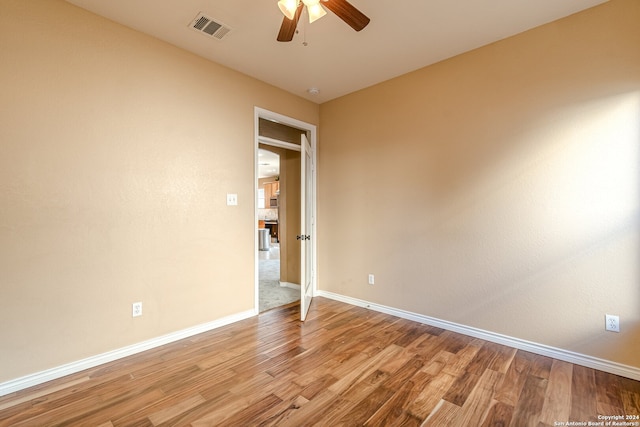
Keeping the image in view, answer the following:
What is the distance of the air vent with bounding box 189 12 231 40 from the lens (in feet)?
7.63

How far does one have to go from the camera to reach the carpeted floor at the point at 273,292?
3797 millimetres

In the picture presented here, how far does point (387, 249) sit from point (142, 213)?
2605mm

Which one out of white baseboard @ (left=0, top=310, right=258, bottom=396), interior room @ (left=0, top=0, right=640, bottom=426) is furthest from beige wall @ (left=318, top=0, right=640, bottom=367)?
white baseboard @ (left=0, top=310, right=258, bottom=396)

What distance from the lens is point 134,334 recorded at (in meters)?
2.45

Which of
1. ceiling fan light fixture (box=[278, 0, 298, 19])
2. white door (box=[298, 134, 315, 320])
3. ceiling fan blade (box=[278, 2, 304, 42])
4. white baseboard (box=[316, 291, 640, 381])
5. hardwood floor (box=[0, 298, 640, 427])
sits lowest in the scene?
hardwood floor (box=[0, 298, 640, 427])

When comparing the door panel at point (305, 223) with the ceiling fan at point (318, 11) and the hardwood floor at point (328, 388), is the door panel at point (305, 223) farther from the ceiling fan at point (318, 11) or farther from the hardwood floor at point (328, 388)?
the ceiling fan at point (318, 11)

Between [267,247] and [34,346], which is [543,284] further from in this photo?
[267,247]

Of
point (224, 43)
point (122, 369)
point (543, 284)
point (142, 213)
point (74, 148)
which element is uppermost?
point (224, 43)

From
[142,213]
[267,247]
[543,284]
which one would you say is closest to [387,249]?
[543,284]

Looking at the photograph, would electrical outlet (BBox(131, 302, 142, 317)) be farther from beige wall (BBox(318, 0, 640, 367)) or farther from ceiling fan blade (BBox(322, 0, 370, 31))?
ceiling fan blade (BBox(322, 0, 370, 31))

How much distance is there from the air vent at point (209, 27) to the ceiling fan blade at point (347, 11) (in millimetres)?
1120

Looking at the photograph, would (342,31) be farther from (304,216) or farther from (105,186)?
(105,186)

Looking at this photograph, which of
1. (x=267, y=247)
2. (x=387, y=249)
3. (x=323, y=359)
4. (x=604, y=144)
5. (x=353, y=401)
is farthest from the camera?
(x=267, y=247)

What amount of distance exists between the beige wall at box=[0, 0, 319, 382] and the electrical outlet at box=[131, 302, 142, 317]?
0.13 feet
